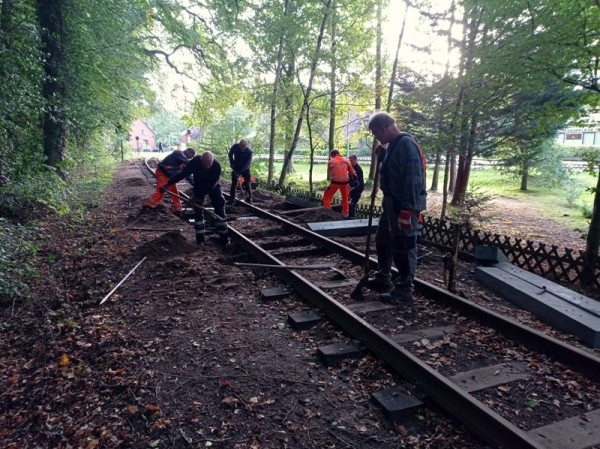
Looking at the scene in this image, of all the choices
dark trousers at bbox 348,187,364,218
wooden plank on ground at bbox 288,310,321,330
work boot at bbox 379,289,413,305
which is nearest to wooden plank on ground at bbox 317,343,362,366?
wooden plank on ground at bbox 288,310,321,330

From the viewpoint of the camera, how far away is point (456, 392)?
9.92 feet

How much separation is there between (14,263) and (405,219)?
6.18 m

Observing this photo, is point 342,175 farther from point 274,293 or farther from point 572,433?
point 572,433

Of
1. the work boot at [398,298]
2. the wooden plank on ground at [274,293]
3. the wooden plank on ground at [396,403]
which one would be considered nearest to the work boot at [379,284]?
the work boot at [398,298]

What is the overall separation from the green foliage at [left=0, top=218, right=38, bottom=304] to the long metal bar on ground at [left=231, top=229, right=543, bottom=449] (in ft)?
14.6

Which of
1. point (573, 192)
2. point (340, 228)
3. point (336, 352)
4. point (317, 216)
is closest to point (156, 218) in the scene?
point (317, 216)

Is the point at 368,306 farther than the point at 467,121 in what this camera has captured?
No

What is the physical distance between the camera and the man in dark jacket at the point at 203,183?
26.8 ft

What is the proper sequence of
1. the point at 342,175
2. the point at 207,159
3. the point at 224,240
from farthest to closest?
the point at 342,175 < the point at 224,240 < the point at 207,159

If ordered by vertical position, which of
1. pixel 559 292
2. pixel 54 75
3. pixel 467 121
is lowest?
pixel 559 292

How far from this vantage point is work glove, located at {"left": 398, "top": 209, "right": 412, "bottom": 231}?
4.59 meters

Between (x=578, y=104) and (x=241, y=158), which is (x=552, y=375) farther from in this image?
(x=241, y=158)

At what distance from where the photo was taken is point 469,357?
3.94 metres


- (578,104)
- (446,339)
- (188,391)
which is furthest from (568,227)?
(188,391)
